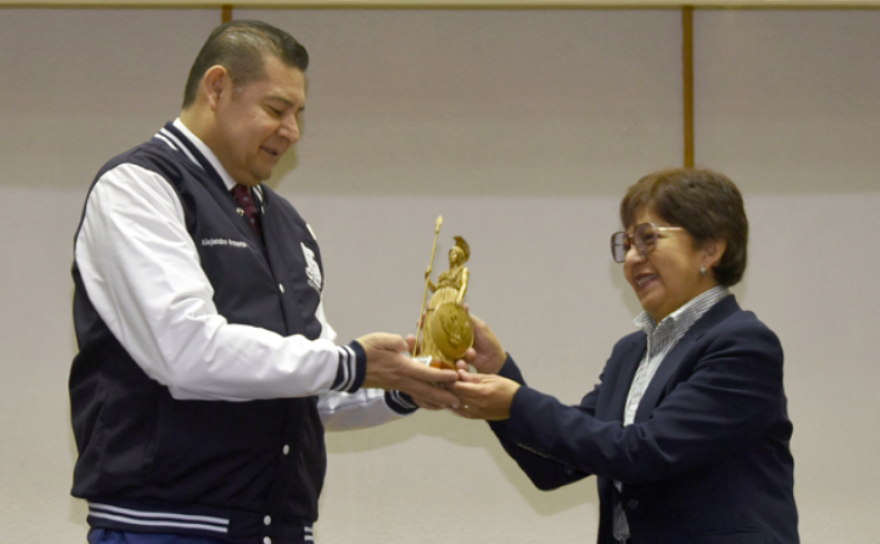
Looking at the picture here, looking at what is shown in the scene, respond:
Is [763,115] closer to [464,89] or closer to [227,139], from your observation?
[464,89]

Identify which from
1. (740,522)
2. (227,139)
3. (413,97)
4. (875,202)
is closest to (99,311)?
(227,139)

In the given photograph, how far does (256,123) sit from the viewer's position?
2057 millimetres

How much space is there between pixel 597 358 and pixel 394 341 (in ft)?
6.83

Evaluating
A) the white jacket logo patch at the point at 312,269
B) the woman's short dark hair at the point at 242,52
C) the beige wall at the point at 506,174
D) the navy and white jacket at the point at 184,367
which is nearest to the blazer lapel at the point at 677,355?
the navy and white jacket at the point at 184,367

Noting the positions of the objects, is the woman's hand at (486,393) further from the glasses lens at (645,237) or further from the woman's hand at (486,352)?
the glasses lens at (645,237)

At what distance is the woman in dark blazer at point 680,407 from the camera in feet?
6.40

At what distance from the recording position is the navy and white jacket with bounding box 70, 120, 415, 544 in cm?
169

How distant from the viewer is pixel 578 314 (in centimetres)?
388

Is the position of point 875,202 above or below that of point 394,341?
above

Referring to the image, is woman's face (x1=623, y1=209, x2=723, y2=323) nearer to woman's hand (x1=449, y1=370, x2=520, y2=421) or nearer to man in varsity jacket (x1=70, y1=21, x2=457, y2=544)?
woman's hand (x1=449, y1=370, x2=520, y2=421)

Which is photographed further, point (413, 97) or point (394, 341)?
point (413, 97)

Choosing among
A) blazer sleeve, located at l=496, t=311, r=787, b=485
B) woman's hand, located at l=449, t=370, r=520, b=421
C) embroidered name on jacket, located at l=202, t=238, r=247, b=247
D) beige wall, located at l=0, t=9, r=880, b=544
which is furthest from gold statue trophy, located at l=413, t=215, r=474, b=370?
beige wall, located at l=0, t=9, r=880, b=544

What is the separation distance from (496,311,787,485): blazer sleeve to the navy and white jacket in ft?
1.64

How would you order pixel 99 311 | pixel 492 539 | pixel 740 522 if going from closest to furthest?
pixel 99 311 → pixel 740 522 → pixel 492 539
